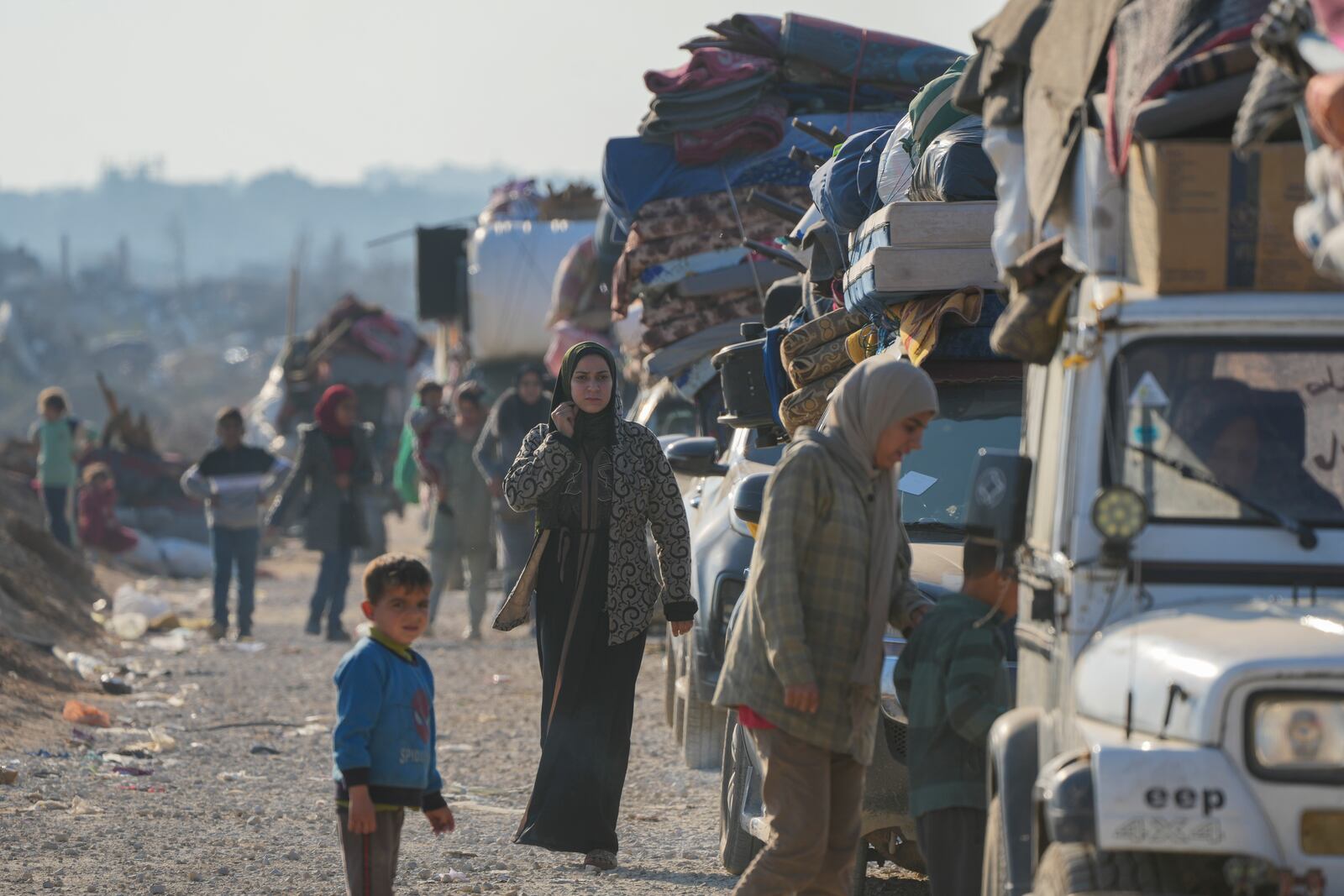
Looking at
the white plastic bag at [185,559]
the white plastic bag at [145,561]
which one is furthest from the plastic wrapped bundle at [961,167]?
the white plastic bag at [145,561]

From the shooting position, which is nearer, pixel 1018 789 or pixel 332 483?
pixel 1018 789

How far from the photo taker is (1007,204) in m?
5.84

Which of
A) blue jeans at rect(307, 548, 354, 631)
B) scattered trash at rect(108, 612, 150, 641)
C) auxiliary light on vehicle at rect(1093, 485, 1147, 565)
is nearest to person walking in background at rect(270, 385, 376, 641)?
blue jeans at rect(307, 548, 354, 631)

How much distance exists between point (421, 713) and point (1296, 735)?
2.59 m

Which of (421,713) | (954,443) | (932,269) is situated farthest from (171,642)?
(421,713)

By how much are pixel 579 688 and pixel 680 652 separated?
7.58 feet

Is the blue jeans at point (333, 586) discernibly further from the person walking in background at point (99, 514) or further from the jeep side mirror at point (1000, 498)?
the jeep side mirror at point (1000, 498)

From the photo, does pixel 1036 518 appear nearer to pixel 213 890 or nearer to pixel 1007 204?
pixel 1007 204

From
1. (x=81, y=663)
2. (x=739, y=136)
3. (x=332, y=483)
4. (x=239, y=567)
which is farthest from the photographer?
(x=239, y=567)

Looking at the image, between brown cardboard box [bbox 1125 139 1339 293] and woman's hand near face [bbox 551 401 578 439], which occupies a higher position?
brown cardboard box [bbox 1125 139 1339 293]

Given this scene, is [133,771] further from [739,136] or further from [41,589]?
[41,589]

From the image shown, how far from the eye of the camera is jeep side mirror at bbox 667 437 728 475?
1012cm

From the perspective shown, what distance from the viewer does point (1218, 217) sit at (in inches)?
196

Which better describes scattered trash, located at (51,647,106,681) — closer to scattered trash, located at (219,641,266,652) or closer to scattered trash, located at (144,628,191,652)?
scattered trash, located at (144,628,191,652)
